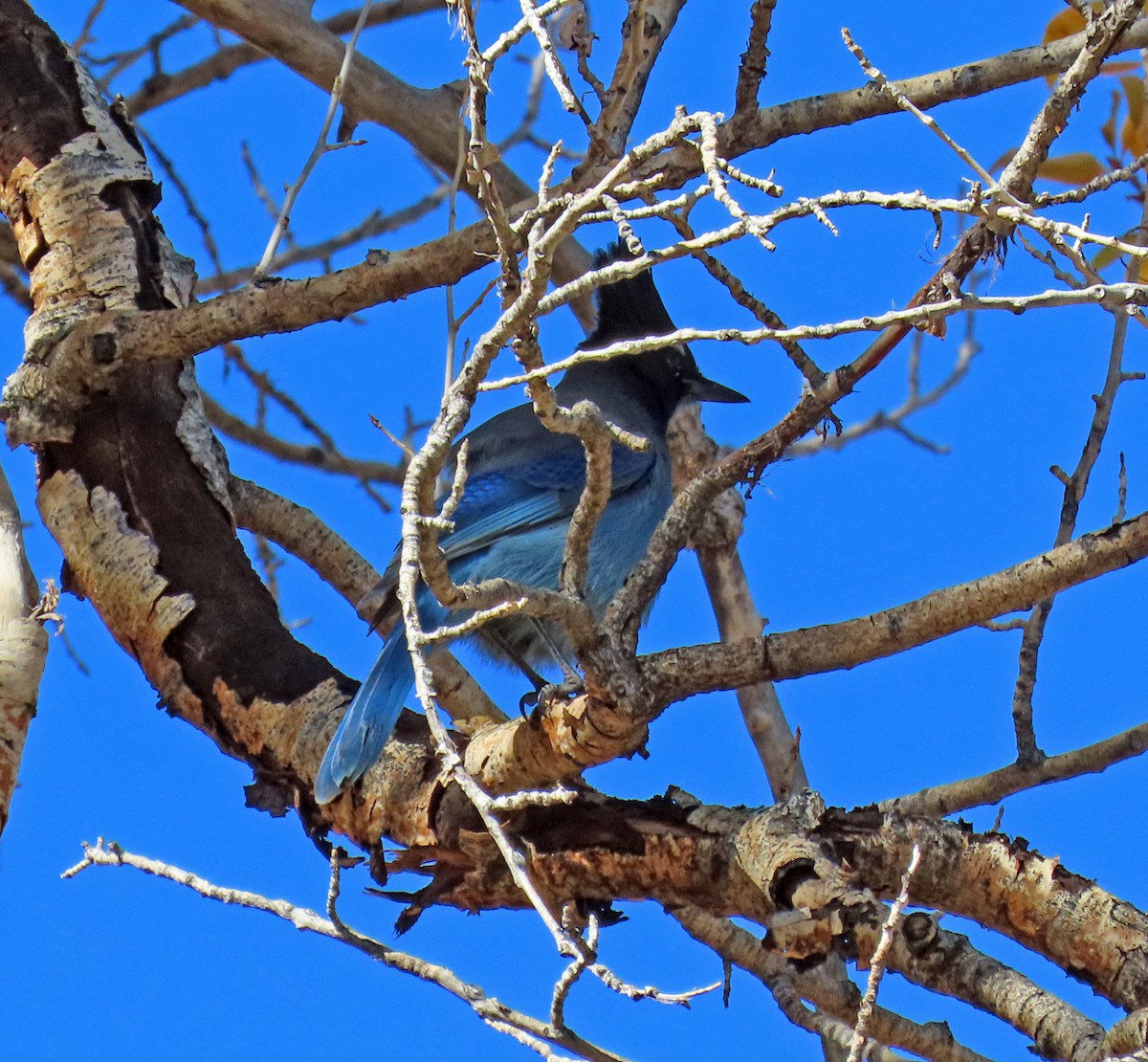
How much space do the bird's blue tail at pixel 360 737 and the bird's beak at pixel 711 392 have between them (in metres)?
2.14

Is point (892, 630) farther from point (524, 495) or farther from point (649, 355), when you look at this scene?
point (649, 355)

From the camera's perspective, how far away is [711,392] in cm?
488

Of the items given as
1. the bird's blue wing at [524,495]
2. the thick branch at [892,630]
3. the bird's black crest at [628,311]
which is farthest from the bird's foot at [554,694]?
the bird's black crest at [628,311]

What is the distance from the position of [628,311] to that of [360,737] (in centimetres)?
231

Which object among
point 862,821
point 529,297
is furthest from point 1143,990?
point 529,297

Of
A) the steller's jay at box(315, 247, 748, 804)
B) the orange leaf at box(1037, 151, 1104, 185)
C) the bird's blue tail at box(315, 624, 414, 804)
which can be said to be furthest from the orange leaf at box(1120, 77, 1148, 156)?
the bird's blue tail at box(315, 624, 414, 804)

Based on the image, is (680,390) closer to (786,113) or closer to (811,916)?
(786,113)

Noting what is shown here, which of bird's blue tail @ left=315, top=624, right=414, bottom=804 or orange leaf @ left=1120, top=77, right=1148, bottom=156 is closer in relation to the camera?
bird's blue tail @ left=315, top=624, right=414, bottom=804

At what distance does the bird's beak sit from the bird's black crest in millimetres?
187

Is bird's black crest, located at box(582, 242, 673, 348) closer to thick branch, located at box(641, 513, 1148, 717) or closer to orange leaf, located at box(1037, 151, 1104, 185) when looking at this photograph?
orange leaf, located at box(1037, 151, 1104, 185)

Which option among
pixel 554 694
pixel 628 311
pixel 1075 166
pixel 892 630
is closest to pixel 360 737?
pixel 554 694

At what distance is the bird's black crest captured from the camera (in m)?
4.77

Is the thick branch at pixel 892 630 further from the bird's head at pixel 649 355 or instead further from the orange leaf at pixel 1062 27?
the bird's head at pixel 649 355

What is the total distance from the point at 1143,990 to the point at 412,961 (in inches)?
41.2
